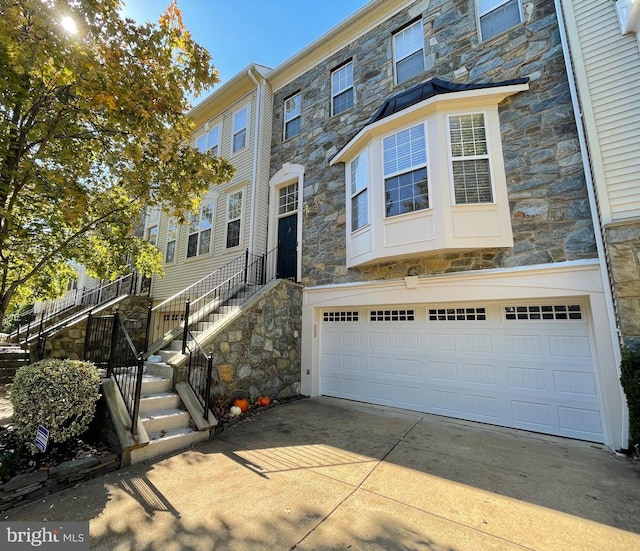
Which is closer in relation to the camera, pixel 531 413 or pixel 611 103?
pixel 611 103

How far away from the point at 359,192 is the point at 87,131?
513 centimetres

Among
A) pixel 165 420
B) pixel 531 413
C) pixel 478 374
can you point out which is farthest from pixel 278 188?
pixel 531 413

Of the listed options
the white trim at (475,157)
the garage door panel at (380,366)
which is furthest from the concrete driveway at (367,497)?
the white trim at (475,157)

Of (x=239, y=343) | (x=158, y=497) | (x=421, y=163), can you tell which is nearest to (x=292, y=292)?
(x=239, y=343)

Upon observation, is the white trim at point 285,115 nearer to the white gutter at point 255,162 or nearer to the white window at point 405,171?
the white gutter at point 255,162

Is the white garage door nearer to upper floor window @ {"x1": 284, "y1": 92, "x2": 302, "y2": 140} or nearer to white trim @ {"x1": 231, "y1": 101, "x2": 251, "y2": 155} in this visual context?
upper floor window @ {"x1": 284, "y1": 92, "x2": 302, "y2": 140}

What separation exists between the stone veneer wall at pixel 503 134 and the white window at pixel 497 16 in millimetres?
219

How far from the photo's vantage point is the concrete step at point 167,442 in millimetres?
3909

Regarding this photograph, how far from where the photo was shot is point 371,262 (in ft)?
21.6

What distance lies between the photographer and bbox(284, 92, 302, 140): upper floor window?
9398mm

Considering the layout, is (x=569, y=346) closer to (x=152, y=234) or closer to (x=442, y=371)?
(x=442, y=371)

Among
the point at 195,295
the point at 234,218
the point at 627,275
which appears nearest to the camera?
the point at 627,275

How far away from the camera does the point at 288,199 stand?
925 centimetres

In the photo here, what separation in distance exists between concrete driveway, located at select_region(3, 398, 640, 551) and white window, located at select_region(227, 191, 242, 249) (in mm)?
6092
